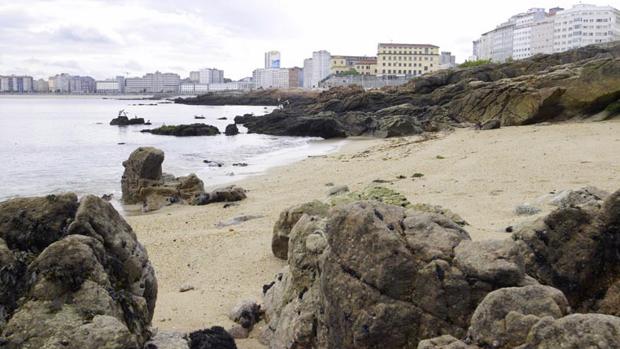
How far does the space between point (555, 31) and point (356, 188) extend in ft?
527

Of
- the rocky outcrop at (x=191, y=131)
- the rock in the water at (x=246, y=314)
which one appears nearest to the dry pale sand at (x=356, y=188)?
the rock in the water at (x=246, y=314)

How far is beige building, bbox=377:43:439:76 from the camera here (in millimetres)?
164450

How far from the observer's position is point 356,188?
Answer: 1554 cm

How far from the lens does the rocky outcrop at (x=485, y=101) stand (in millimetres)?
26639

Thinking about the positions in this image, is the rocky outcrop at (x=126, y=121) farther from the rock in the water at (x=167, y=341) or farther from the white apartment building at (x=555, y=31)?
the white apartment building at (x=555, y=31)

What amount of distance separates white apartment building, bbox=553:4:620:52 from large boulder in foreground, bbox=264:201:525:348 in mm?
156437

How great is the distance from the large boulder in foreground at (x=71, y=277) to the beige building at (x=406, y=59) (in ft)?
536

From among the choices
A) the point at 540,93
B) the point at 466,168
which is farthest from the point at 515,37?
the point at 466,168

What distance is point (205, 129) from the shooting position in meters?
49.6

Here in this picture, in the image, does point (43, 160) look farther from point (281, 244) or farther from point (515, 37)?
point (515, 37)

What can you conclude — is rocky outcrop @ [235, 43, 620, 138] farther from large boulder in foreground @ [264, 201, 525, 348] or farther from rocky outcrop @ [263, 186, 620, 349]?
large boulder in foreground @ [264, 201, 525, 348]

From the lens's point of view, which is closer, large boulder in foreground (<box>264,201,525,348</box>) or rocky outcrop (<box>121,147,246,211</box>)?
large boulder in foreground (<box>264,201,525,348</box>)

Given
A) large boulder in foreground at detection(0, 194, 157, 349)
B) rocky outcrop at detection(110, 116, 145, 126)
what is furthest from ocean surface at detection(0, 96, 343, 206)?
large boulder in foreground at detection(0, 194, 157, 349)

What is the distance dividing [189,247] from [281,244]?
2309 mm
